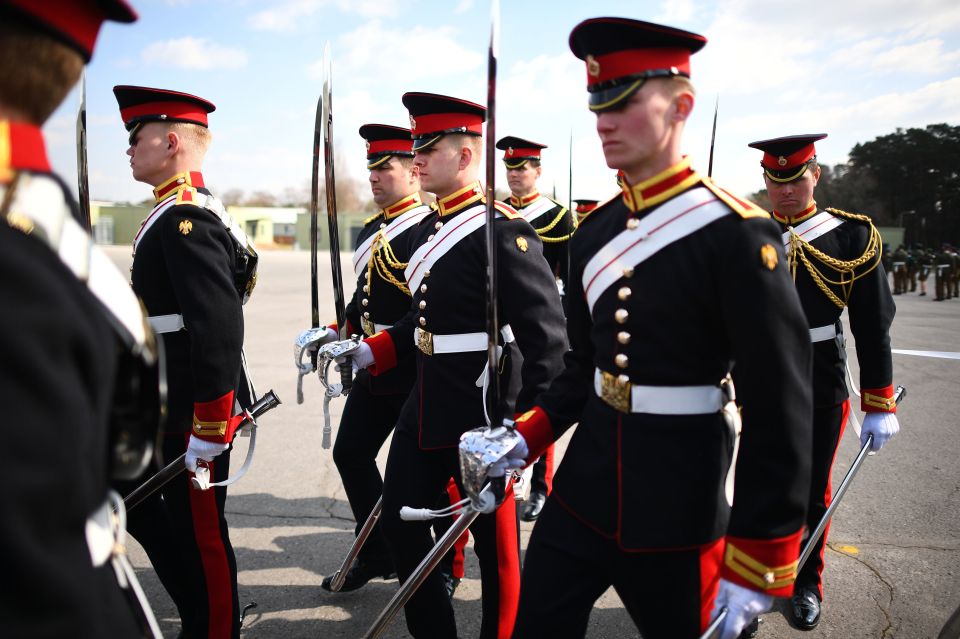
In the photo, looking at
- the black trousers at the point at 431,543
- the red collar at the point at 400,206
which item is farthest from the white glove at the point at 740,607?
the red collar at the point at 400,206

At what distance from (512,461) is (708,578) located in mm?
587

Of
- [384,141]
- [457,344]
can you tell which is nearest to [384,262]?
[384,141]

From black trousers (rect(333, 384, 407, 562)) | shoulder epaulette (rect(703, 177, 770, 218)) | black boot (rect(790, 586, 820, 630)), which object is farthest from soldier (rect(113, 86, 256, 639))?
black boot (rect(790, 586, 820, 630))

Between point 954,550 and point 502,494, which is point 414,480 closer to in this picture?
point 502,494

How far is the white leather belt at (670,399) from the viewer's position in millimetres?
1873

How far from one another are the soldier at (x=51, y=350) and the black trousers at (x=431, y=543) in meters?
1.73

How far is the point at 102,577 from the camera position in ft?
3.81

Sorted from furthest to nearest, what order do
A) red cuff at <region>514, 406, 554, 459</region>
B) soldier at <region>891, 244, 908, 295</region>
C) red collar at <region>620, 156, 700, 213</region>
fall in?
1. soldier at <region>891, 244, 908, 295</region>
2. red cuff at <region>514, 406, 554, 459</region>
3. red collar at <region>620, 156, 700, 213</region>

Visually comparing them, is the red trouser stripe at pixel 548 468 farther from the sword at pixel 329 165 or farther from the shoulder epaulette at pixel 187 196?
the shoulder epaulette at pixel 187 196

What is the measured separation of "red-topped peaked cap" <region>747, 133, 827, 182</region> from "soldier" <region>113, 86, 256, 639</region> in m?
2.46

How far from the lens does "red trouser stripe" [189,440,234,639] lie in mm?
2971

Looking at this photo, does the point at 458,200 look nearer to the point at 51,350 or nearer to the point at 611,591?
the point at 611,591

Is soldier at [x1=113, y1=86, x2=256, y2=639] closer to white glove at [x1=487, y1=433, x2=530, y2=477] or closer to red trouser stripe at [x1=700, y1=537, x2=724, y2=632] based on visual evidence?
white glove at [x1=487, y1=433, x2=530, y2=477]

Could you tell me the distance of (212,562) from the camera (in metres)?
2.97
